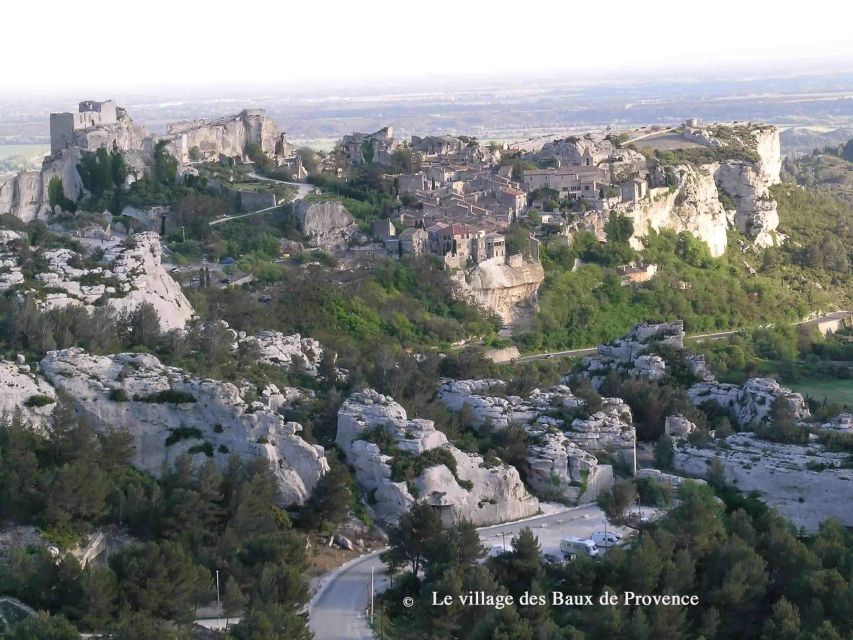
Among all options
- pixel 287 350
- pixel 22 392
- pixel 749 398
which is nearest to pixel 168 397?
pixel 22 392

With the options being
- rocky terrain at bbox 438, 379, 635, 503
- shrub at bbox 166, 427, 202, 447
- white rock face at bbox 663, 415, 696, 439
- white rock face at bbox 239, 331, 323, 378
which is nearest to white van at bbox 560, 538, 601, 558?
rocky terrain at bbox 438, 379, 635, 503

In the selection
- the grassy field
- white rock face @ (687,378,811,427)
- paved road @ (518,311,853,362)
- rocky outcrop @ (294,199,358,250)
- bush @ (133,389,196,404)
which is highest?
rocky outcrop @ (294,199,358,250)

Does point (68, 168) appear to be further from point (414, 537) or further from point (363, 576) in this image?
point (414, 537)

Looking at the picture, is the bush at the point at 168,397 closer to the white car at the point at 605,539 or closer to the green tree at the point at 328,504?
the green tree at the point at 328,504

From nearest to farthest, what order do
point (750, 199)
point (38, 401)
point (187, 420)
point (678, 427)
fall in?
point (38, 401), point (187, 420), point (678, 427), point (750, 199)

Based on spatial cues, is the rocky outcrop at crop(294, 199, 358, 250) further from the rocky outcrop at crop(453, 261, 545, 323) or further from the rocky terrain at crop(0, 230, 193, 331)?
the rocky terrain at crop(0, 230, 193, 331)

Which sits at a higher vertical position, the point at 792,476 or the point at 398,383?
the point at 398,383
